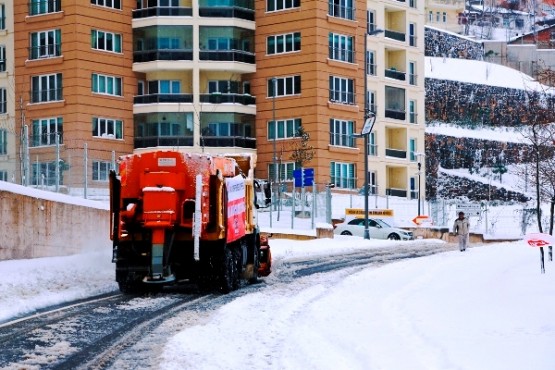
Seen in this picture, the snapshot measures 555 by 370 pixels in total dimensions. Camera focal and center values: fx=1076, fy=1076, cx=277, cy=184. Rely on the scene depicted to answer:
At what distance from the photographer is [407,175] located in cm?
7081

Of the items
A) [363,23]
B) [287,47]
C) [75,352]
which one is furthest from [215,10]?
[75,352]

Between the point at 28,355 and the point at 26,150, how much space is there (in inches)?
882

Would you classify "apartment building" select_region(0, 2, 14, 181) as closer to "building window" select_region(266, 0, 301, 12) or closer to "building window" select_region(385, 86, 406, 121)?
"building window" select_region(266, 0, 301, 12)

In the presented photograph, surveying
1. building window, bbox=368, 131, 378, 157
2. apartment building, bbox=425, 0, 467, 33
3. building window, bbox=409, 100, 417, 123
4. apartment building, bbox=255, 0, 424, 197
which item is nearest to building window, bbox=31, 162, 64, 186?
apartment building, bbox=255, 0, 424, 197

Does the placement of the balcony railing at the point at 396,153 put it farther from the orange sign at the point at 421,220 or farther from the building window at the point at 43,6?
the building window at the point at 43,6

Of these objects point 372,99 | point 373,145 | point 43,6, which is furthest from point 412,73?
point 43,6

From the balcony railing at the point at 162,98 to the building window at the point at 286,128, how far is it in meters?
5.13

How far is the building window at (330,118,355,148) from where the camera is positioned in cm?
6253

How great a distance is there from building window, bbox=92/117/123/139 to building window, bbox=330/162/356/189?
1244 cm

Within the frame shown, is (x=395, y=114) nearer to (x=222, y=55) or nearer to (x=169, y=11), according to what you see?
(x=222, y=55)

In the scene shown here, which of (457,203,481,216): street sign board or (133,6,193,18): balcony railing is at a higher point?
(133,6,193,18): balcony railing

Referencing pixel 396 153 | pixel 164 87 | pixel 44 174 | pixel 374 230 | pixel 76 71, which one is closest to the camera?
pixel 44 174

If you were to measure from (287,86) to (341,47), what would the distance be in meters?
4.03

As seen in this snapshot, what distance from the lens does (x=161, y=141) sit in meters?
62.3
